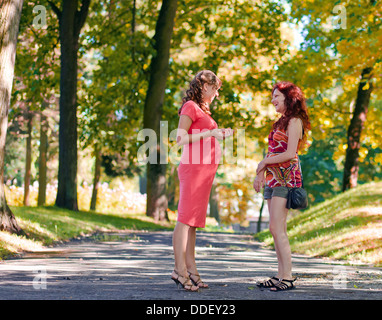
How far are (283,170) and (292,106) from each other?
0.69 meters

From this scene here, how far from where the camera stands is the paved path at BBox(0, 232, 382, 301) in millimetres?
6062

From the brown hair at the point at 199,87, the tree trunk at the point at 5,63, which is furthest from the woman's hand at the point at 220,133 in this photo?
the tree trunk at the point at 5,63

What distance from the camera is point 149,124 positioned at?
2267cm

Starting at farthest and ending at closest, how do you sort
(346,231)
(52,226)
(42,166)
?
(42,166)
(52,226)
(346,231)

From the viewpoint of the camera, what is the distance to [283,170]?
6648mm

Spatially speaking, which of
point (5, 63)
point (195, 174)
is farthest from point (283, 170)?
point (5, 63)

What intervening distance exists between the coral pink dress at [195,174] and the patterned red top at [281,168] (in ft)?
2.07

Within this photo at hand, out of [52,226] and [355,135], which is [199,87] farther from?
[355,135]

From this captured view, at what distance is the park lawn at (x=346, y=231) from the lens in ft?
38.2

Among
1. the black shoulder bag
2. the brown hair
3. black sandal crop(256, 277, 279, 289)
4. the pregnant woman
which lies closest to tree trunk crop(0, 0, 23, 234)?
the brown hair

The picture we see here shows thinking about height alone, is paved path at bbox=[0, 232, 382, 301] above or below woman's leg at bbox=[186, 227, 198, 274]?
below

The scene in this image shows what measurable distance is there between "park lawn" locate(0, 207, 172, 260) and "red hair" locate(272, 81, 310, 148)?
502 centimetres

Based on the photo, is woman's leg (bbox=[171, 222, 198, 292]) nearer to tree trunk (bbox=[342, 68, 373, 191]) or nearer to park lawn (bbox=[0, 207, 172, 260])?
park lawn (bbox=[0, 207, 172, 260])
